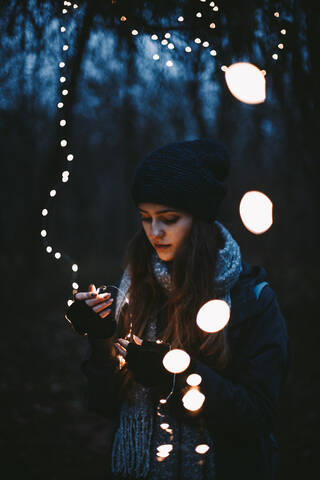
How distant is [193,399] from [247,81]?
132 centimetres

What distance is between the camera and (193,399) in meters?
1.42

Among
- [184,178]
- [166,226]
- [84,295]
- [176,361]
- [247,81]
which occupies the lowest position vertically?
[176,361]

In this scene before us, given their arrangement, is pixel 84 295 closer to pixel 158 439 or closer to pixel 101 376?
pixel 101 376

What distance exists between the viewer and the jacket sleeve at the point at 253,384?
1.46 m

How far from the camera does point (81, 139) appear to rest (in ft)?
33.3

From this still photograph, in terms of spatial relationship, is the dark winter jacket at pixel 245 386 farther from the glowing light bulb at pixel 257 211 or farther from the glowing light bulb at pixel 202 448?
the glowing light bulb at pixel 257 211

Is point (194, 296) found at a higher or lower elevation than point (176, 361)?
higher

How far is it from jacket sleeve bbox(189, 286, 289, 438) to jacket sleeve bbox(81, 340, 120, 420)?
1.42 feet

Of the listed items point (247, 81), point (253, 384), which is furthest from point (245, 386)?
point (247, 81)

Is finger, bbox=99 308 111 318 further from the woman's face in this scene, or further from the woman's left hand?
the woman's face

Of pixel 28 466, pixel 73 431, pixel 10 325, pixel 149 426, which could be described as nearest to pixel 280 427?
pixel 73 431

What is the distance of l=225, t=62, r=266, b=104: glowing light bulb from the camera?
137cm

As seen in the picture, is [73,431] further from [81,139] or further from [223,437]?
[81,139]

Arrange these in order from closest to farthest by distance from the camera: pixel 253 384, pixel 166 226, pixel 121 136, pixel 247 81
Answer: pixel 247 81 → pixel 253 384 → pixel 166 226 → pixel 121 136
